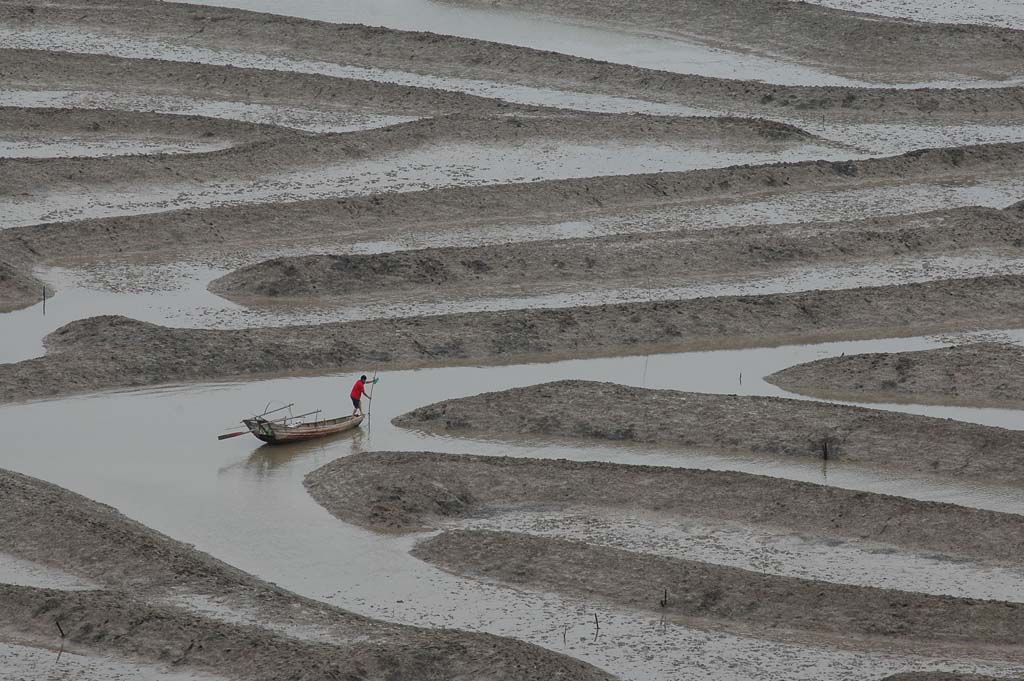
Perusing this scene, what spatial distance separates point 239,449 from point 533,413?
14.2 ft

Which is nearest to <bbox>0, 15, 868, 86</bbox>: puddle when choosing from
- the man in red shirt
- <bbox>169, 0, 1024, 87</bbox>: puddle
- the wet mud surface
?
<bbox>169, 0, 1024, 87</bbox>: puddle

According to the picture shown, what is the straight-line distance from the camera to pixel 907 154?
3838 centimetres

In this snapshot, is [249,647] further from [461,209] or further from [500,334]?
[461,209]

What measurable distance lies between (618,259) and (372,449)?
9.50 metres

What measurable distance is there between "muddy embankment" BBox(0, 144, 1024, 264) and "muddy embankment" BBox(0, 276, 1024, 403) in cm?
494

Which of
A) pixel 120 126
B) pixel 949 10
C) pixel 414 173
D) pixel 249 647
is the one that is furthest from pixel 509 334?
pixel 949 10

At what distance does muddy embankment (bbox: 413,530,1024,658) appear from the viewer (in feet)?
59.3

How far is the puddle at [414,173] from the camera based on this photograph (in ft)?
111

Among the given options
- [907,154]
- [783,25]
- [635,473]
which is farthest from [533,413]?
[783,25]

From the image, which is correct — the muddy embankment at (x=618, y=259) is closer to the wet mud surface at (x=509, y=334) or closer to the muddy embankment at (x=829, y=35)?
the wet mud surface at (x=509, y=334)

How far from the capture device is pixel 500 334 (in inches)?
1103

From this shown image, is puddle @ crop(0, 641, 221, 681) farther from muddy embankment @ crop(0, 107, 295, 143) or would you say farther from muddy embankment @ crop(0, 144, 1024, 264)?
muddy embankment @ crop(0, 107, 295, 143)

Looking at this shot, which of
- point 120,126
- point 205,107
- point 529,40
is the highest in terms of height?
point 529,40

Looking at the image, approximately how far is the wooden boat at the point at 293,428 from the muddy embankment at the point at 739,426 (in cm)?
99
